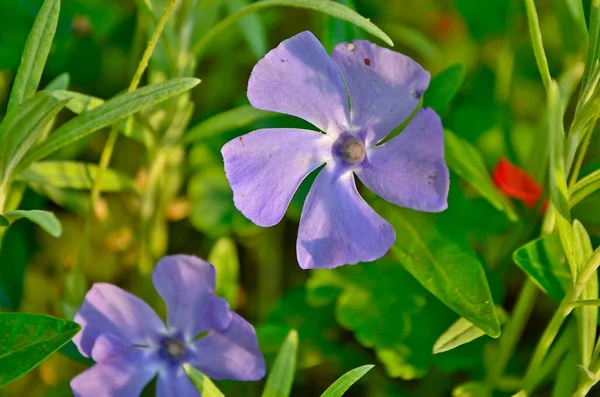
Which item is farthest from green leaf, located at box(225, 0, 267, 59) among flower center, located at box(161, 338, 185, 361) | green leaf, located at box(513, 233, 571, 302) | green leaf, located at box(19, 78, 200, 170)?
green leaf, located at box(513, 233, 571, 302)

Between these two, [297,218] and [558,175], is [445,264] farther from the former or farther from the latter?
[297,218]

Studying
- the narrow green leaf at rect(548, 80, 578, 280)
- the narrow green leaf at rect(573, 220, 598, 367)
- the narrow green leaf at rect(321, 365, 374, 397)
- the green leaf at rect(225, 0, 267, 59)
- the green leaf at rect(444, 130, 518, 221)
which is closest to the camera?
the narrow green leaf at rect(548, 80, 578, 280)

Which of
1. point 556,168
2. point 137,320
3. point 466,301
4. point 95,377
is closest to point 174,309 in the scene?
point 137,320

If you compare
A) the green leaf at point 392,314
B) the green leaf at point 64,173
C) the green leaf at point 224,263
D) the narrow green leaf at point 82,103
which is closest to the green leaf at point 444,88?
the green leaf at point 392,314

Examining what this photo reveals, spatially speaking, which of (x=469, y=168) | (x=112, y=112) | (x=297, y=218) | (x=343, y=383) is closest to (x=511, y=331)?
(x=469, y=168)

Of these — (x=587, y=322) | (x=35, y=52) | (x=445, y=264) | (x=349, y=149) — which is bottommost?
(x=587, y=322)

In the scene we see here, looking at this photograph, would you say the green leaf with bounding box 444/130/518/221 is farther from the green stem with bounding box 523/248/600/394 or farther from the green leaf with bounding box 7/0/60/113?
the green leaf with bounding box 7/0/60/113

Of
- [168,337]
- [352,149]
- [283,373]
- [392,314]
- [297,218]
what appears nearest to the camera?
[283,373]

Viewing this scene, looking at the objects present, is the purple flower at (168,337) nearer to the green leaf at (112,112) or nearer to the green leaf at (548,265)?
the green leaf at (112,112)
